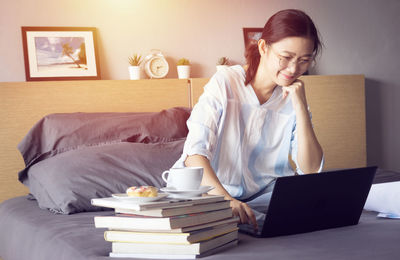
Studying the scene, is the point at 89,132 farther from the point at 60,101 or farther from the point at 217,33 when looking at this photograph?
the point at 217,33

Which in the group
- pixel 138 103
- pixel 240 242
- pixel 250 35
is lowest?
pixel 240 242

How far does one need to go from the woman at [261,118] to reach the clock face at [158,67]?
1185 millimetres

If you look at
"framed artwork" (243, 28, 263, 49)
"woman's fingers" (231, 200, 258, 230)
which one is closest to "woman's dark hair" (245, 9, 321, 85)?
"woman's fingers" (231, 200, 258, 230)

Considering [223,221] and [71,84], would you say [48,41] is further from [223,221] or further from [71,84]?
[223,221]

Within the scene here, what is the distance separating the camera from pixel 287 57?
70.6 inches

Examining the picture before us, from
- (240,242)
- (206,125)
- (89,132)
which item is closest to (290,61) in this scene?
(206,125)

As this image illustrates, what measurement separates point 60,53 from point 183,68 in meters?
0.74

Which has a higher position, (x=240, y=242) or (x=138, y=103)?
(x=138, y=103)

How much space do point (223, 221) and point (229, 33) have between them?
2355mm

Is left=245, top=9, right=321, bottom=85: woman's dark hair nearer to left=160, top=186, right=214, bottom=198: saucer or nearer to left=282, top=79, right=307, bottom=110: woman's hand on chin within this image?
left=282, top=79, right=307, bottom=110: woman's hand on chin

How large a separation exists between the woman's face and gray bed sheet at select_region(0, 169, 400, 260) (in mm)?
559

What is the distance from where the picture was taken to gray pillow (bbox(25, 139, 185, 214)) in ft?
6.64

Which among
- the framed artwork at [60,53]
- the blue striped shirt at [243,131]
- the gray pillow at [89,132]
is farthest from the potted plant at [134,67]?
the blue striped shirt at [243,131]

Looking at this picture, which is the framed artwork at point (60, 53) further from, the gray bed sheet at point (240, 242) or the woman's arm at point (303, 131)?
the woman's arm at point (303, 131)
